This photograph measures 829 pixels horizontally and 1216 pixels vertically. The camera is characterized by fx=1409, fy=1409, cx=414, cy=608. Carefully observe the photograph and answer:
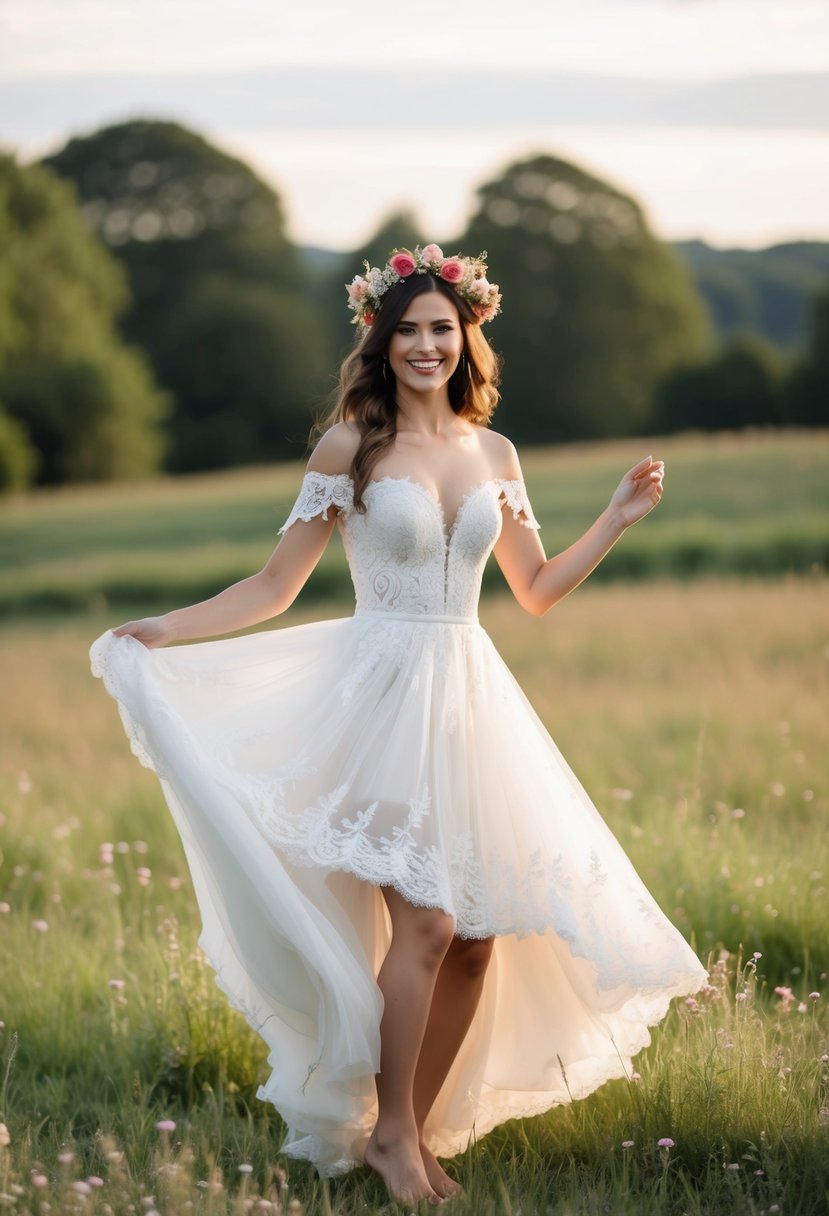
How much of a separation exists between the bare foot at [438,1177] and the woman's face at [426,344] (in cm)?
232

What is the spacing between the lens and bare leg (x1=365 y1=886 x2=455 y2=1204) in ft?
12.9

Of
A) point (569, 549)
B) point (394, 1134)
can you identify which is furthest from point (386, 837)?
point (569, 549)

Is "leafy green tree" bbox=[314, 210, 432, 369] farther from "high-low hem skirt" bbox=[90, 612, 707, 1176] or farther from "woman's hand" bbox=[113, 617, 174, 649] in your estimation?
"high-low hem skirt" bbox=[90, 612, 707, 1176]

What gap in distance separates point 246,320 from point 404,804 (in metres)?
42.1

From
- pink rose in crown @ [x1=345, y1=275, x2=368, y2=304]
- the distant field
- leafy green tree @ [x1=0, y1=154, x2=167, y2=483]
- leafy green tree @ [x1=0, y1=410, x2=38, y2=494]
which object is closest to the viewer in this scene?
pink rose in crown @ [x1=345, y1=275, x2=368, y2=304]

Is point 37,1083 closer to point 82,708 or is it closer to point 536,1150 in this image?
point 536,1150

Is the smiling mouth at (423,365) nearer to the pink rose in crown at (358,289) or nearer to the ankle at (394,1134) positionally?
the pink rose in crown at (358,289)

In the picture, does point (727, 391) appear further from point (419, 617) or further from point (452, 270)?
point (419, 617)

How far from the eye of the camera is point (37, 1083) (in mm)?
4852

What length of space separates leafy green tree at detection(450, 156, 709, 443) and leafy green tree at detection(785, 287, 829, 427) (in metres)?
5.76

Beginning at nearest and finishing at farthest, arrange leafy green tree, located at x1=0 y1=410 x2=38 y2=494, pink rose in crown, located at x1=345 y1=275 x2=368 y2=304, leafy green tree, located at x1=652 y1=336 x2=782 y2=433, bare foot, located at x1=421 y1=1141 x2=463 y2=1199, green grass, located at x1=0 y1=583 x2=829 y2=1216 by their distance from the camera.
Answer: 1. green grass, located at x1=0 y1=583 x2=829 y2=1216
2. bare foot, located at x1=421 y1=1141 x2=463 y2=1199
3. pink rose in crown, located at x1=345 y1=275 x2=368 y2=304
4. leafy green tree, located at x1=0 y1=410 x2=38 y2=494
5. leafy green tree, located at x1=652 y1=336 x2=782 y2=433

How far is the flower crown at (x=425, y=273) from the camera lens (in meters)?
4.58

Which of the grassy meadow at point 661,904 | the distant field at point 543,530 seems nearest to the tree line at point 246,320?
the distant field at point 543,530

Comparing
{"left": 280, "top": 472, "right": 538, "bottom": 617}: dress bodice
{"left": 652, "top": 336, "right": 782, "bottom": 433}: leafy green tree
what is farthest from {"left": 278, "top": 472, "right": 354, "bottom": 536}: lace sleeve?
{"left": 652, "top": 336, "right": 782, "bottom": 433}: leafy green tree
